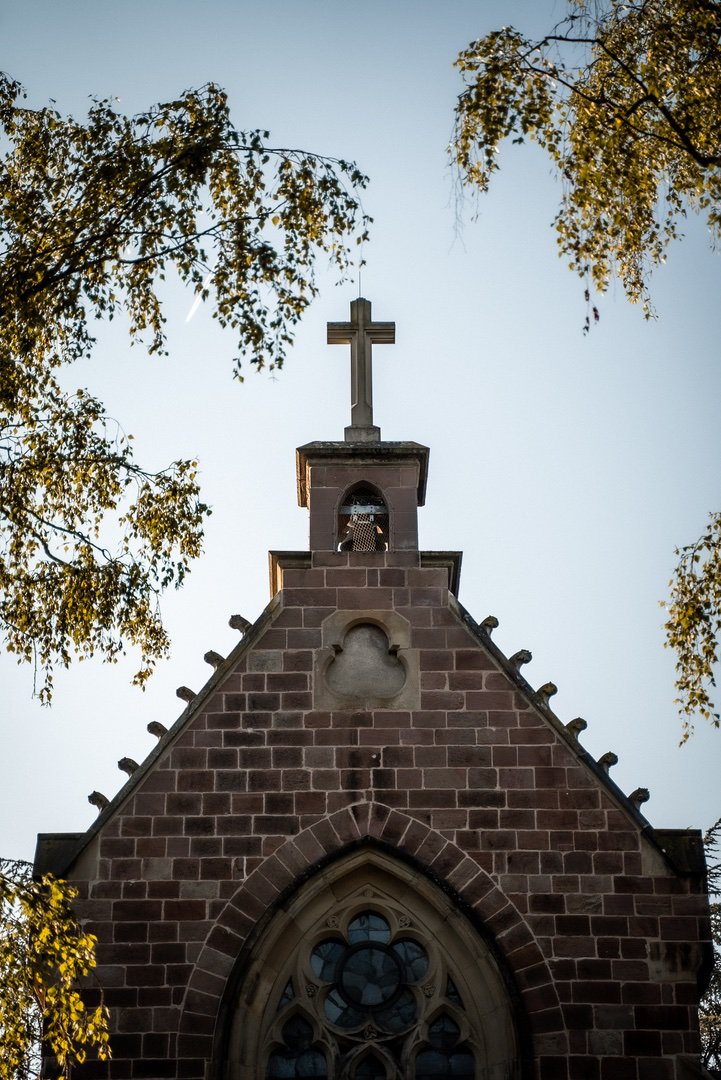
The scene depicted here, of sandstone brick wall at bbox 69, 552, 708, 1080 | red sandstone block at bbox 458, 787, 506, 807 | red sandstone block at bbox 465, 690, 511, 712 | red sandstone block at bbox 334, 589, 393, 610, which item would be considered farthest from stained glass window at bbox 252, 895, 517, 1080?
red sandstone block at bbox 334, 589, 393, 610

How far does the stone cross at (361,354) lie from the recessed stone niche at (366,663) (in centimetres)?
198

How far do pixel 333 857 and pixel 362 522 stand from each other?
3364mm

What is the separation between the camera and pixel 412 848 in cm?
1438

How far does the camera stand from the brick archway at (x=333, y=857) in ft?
45.1

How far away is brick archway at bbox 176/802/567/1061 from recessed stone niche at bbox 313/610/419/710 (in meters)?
1.02

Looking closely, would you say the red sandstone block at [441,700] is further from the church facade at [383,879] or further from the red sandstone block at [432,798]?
the red sandstone block at [432,798]

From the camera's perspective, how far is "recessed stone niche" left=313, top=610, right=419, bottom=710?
15117mm

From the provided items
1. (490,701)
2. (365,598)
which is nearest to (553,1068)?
(490,701)

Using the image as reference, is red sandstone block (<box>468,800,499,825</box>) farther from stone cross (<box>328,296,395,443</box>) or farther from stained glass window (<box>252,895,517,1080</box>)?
stone cross (<box>328,296,395,443</box>)

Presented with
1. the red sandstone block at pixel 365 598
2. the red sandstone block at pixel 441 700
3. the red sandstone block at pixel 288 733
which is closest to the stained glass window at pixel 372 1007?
the red sandstone block at pixel 288 733

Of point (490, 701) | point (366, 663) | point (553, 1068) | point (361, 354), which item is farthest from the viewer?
point (361, 354)

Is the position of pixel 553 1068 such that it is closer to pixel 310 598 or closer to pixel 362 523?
pixel 310 598

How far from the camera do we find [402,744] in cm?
1486

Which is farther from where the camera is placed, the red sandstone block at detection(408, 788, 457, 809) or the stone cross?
the stone cross
